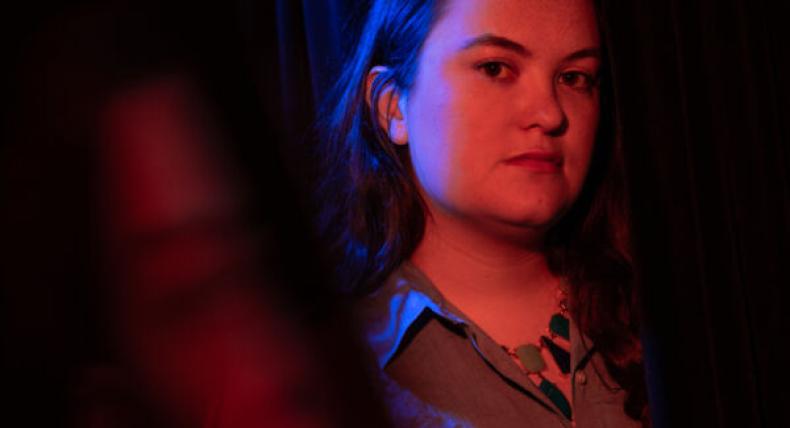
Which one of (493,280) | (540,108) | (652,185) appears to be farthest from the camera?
(493,280)

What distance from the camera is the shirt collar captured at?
129cm

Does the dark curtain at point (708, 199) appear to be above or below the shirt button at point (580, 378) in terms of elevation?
above

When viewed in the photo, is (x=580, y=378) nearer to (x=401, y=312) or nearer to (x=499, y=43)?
(x=401, y=312)

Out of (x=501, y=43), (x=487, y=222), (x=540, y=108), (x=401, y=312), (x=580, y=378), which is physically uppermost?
(x=501, y=43)

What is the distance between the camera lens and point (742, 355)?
1.07m

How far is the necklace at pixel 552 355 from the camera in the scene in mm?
1228

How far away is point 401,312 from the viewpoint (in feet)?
4.35

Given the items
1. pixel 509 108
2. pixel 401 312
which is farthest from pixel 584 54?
pixel 401 312

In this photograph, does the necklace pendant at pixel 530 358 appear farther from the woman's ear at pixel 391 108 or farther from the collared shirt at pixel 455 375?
the woman's ear at pixel 391 108

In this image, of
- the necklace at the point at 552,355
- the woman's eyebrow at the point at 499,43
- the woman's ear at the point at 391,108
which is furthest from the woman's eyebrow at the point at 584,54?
the necklace at the point at 552,355

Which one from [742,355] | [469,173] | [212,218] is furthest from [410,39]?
[742,355]

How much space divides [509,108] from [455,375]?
0.44 metres

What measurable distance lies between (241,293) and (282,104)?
0.71m

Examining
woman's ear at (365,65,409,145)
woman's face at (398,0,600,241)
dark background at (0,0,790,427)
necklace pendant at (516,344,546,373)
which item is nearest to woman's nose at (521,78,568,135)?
woman's face at (398,0,600,241)
